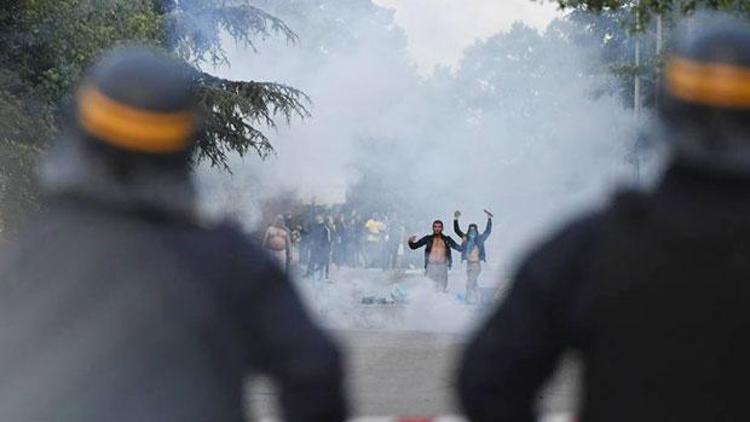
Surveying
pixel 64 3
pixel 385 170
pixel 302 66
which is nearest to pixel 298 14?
pixel 302 66

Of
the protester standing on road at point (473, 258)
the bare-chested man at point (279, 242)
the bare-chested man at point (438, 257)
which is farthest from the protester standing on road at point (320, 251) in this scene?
the bare-chested man at point (279, 242)

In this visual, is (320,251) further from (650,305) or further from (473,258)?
(650,305)

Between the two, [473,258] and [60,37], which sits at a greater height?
[60,37]

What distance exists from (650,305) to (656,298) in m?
0.02

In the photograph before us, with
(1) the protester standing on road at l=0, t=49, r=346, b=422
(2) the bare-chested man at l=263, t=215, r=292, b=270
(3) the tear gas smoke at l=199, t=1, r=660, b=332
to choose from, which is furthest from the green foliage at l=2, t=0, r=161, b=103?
(1) the protester standing on road at l=0, t=49, r=346, b=422

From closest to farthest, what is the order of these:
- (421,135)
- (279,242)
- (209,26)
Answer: (279,242)
(209,26)
(421,135)

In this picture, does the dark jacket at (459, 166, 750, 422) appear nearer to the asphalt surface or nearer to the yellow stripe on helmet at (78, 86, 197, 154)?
the asphalt surface

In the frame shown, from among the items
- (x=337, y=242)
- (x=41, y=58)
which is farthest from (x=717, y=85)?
(x=337, y=242)

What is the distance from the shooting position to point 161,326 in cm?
315

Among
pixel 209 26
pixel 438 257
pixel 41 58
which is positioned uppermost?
pixel 209 26

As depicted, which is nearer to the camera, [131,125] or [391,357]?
[131,125]

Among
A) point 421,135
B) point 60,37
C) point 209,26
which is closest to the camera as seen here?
point 60,37

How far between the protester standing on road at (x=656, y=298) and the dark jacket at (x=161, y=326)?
1.17ft

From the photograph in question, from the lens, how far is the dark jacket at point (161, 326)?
316 cm
